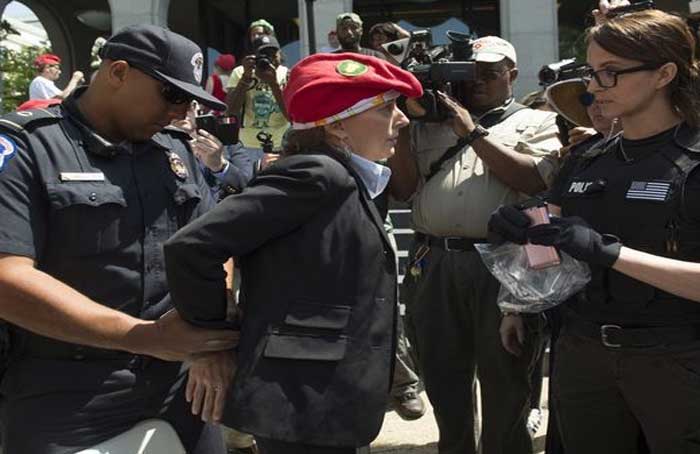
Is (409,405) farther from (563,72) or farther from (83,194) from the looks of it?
(83,194)

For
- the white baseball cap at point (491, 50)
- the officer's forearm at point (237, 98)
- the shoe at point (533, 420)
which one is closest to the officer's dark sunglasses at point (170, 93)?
the white baseball cap at point (491, 50)

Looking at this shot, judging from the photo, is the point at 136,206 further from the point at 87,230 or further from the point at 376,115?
the point at 376,115

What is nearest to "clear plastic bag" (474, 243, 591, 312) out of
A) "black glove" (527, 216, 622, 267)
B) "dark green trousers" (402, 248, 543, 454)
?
"black glove" (527, 216, 622, 267)

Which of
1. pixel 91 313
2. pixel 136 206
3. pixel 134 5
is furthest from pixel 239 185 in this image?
pixel 134 5

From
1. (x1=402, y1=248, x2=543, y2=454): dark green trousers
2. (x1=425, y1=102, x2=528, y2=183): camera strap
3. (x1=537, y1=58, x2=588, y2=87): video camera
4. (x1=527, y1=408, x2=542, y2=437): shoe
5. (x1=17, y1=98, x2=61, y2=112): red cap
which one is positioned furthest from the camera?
(x1=527, y1=408, x2=542, y2=437): shoe

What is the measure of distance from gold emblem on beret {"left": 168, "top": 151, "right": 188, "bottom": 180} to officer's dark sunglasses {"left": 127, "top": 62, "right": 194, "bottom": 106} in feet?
0.79

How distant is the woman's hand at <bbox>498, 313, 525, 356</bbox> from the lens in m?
3.20

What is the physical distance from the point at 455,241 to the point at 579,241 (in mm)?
1383

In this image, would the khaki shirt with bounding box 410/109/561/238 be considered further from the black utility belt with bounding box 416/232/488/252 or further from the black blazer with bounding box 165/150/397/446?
A: the black blazer with bounding box 165/150/397/446

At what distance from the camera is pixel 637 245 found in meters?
2.49

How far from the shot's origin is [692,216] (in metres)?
2.40

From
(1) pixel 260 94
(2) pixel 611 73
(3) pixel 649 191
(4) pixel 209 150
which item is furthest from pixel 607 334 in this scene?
(1) pixel 260 94

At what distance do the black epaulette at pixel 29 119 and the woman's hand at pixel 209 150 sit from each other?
2.00m

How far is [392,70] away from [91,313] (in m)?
1.02
